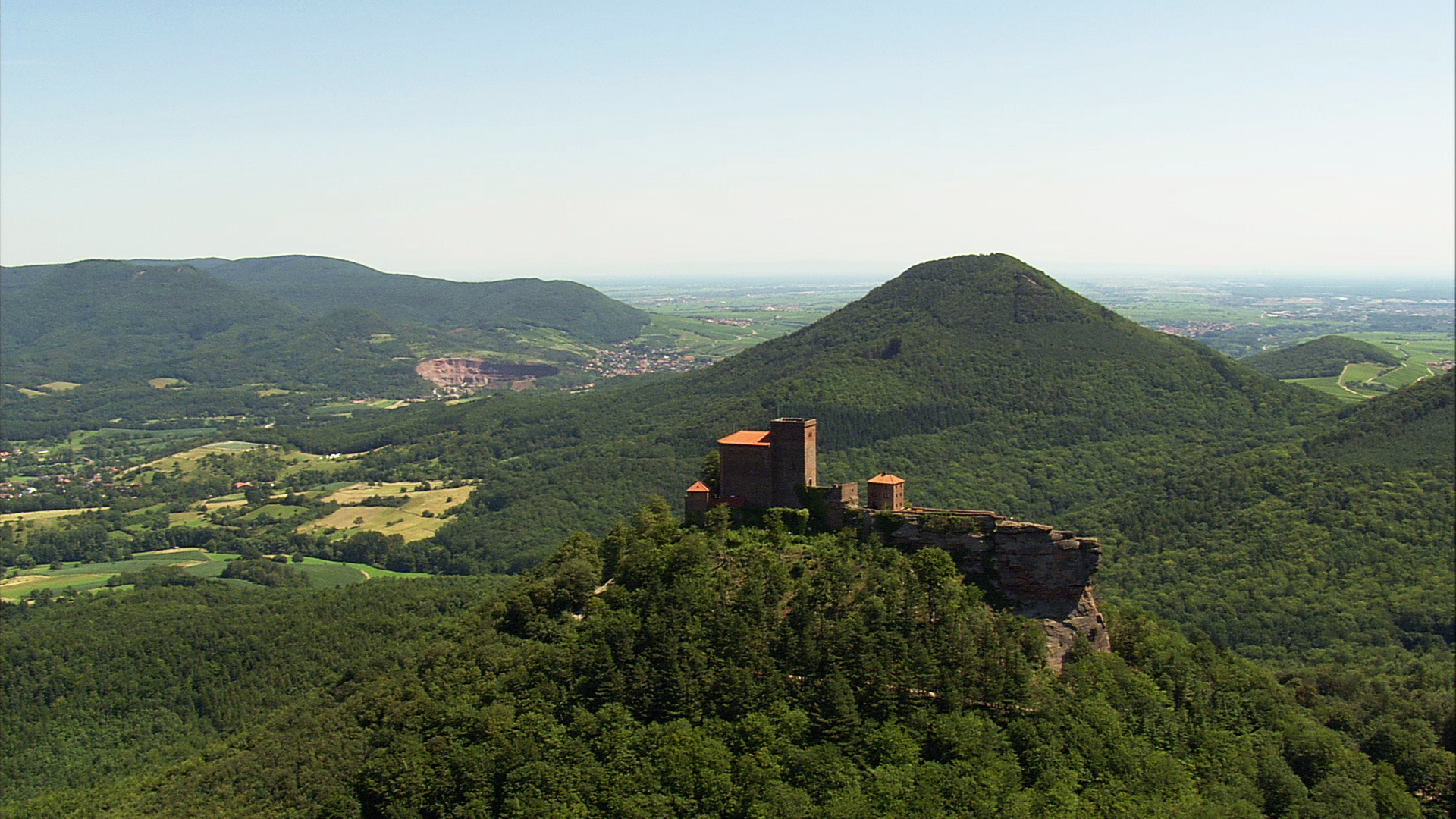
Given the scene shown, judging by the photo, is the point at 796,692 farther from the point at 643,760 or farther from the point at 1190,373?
the point at 1190,373

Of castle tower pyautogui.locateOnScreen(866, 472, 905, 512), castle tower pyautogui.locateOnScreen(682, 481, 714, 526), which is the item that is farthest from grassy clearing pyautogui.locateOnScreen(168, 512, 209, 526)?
castle tower pyautogui.locateOnScreen(866, 472, 905, 512)

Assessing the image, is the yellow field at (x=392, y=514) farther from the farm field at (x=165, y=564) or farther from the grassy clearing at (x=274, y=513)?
the farm field at (x=165, y=564)

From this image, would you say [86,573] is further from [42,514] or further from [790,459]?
[790,459]

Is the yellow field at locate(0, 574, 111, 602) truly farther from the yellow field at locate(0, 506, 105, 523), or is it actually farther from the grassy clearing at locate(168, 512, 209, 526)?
the yellow field at locate(0, 506, 105, 523)

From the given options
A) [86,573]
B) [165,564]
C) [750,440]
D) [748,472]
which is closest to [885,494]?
[748,472]

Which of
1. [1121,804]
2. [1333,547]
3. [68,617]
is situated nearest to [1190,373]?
[1333,547]

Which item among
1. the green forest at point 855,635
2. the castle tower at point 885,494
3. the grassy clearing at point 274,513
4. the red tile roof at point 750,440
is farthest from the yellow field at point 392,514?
the castle tower at point 885,494

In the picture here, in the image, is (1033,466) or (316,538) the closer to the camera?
(1033,466)
